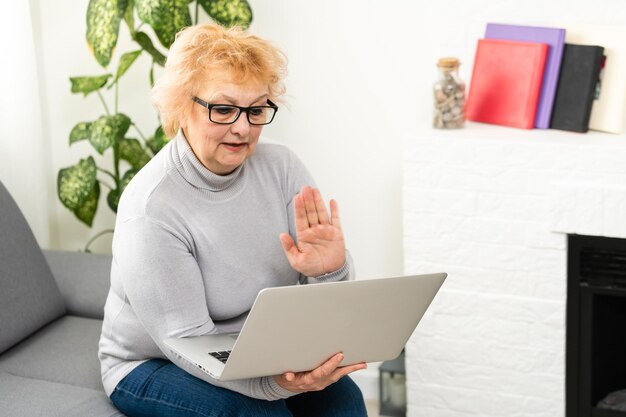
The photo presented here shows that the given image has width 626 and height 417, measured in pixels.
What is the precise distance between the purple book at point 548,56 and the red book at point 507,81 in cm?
2

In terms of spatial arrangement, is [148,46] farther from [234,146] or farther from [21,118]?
[234,146]

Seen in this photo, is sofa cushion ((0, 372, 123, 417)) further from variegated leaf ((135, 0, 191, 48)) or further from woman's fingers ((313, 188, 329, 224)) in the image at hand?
variegated leaf ((135, 0, 191, 48))

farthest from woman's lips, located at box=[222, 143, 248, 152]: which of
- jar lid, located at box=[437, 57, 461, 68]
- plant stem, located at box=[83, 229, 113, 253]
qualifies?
plant stem, located at box=[83, 229, 113, 253]

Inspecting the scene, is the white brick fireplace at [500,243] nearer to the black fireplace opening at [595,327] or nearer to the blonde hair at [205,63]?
the black fireplace opening at [595,327]

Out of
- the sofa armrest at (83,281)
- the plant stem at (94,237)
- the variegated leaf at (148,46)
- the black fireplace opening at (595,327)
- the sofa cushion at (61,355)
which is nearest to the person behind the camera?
the sofa cushion at (61,355)

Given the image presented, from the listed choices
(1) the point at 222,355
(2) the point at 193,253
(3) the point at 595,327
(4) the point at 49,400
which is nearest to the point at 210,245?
(2) the point at 193,253

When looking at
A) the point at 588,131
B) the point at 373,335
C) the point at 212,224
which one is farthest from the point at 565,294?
the point at 212,224

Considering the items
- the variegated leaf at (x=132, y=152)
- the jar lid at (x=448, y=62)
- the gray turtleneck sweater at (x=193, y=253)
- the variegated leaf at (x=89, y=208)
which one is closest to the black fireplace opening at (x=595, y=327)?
the jar lid at (x=448, y=62)

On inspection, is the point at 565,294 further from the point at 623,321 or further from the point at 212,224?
the point at 212,224

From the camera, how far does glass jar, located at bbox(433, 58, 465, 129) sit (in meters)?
2.65

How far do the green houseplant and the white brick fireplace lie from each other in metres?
0.74

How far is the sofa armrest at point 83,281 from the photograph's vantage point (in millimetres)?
2688

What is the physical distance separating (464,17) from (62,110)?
4.63 ft

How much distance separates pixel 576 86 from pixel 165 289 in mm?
1255
